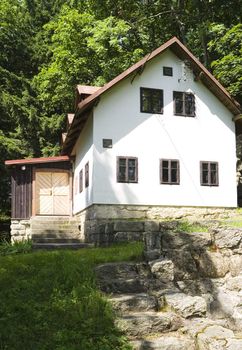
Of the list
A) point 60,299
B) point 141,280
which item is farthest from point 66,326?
point 141,280

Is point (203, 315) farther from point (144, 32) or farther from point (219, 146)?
point (144, 32)

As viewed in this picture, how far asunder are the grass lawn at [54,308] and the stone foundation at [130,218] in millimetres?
4592

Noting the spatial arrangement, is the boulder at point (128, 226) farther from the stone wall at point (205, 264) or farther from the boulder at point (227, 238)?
the boulder at point (227, 238)

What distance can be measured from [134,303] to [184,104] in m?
10.8

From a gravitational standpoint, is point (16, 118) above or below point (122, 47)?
below

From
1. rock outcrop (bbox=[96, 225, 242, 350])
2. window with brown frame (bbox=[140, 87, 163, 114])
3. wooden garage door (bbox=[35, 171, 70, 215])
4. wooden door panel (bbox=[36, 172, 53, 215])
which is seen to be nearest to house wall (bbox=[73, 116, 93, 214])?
wooden garage door (bbox=[35, 171, 70, 215])

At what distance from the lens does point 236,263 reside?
12844 millimetres

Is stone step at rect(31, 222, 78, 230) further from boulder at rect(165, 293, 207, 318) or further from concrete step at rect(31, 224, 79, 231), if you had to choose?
boulder at rect(165, 293, 207, 318)

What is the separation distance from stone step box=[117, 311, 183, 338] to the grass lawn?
0.27m

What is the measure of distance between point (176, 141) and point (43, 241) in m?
6.71

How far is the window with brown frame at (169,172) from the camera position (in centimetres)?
1748

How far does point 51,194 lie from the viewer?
22.1 m

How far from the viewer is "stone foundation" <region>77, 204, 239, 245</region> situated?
51.3 feet

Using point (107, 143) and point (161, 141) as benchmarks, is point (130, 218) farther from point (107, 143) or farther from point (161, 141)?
point (161, 141)
